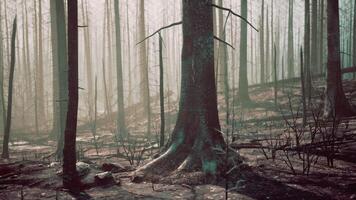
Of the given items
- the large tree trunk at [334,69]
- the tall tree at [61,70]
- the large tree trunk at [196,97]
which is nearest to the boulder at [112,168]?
the large tree trunk at [196,97]

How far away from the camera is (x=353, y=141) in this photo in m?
6.82

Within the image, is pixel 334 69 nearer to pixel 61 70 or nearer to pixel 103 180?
pixel 103 180

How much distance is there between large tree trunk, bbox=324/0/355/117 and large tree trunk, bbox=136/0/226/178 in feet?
17.6

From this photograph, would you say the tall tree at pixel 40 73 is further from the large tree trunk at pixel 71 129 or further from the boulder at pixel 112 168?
the large tree trunk at pixel 71 129

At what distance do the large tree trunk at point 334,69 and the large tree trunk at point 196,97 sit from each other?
536 cm

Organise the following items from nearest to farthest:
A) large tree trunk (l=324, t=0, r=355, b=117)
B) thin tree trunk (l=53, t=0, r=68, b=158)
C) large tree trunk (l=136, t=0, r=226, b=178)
Result: 1. large tree trunk (l=136, t=0, r=226, b=178)
2. large tree trunk (l=324, t=0, r=355, b=117)
3. thin tree trunk (l=53, t=0, r=68, b=158)

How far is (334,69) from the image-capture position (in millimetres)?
10312

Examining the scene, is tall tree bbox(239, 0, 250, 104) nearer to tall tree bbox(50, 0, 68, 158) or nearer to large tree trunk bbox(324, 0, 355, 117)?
large tree trunk bbox(324, 0, 355, 117)

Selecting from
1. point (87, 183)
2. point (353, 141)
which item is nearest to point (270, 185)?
point (353, 141)

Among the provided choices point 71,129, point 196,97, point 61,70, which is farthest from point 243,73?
point 71,129

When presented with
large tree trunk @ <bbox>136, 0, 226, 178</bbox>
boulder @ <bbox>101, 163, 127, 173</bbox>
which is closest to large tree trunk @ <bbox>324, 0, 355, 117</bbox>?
large tree trunk @ <bbox>136, 0, 226, 178</bbox>

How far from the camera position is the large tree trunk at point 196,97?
646cm

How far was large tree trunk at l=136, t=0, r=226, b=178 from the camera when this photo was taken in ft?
21.2

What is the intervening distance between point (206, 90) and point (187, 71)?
0.56 metres
